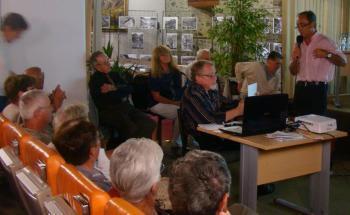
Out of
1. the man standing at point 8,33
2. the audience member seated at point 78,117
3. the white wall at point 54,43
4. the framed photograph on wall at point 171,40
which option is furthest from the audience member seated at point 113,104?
the framed photograph on wall at point 171,40

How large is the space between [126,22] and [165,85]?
3.22 meters

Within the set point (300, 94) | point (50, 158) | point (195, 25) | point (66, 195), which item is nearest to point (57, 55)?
point (300, 94)

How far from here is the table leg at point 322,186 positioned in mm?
3400

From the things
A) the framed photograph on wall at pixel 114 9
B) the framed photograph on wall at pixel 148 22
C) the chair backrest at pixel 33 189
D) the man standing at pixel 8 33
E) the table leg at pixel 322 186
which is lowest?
the table leg at pixel 322 186

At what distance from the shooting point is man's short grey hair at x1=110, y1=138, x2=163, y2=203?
185 centimetres

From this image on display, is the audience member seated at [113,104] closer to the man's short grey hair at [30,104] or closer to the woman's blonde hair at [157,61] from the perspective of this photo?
the woman's blonde hair at [157,61]

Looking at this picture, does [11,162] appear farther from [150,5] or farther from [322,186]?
[150,5]

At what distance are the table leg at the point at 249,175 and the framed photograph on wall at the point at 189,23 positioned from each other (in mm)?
5530

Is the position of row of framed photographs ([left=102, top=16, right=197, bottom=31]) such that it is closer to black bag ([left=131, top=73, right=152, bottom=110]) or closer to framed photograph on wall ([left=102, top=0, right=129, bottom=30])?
framed photograph on wall ([left=102, top=0, right=129, bottom=30])

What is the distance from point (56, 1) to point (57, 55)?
533 mm

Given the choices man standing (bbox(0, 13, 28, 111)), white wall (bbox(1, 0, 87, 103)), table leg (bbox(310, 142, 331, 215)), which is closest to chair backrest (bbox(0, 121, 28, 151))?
man standing (bbox(0, 13, 28, 111))

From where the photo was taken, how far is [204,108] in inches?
144

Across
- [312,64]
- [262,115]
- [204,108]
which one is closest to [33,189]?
[262,115]

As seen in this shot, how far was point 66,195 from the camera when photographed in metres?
1.72
